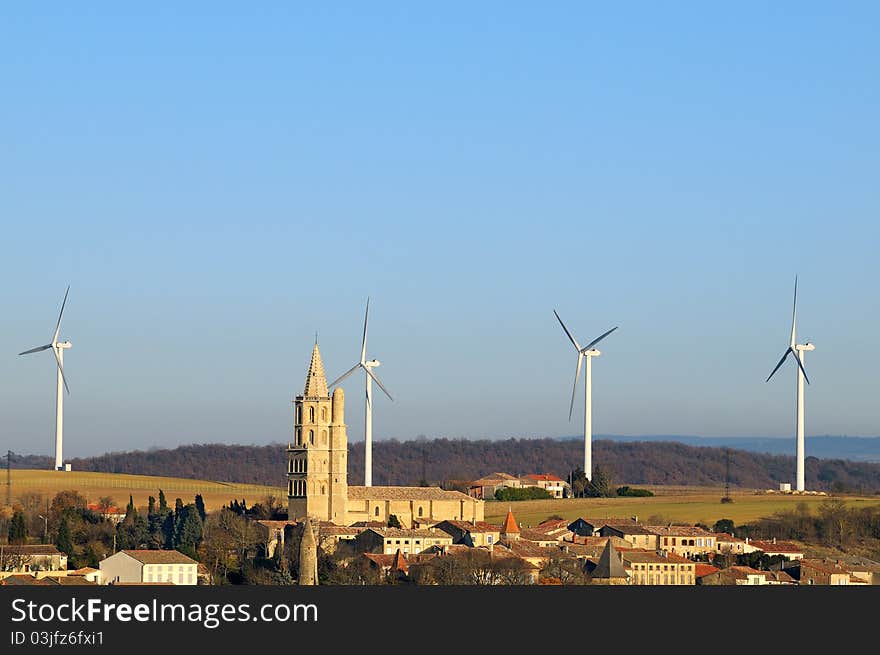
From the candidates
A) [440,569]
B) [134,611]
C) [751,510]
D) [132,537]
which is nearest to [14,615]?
[134,611]

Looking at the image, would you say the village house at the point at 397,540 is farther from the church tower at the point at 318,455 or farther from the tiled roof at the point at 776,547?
the tiled roof at the point at 776,547

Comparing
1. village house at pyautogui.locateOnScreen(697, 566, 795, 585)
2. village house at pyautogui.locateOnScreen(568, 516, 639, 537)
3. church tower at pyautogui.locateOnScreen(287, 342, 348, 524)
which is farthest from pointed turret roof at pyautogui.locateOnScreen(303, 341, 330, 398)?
village house at pyautogui.locateOnScreen(697, 566, 795, 585)

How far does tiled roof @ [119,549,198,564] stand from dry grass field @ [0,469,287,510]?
42875 millimetres

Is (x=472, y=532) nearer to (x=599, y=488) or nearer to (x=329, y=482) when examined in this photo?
(x=329, y=482)

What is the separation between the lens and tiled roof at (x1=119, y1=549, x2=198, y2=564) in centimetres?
11800

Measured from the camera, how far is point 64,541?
12862 centimetres

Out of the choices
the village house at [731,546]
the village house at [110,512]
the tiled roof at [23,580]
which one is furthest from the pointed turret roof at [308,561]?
the village house at [731,546]

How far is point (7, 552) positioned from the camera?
A: 124625 millimetres

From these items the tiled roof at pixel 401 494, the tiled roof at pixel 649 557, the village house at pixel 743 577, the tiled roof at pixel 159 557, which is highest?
the tiled roof at pixel 401 494

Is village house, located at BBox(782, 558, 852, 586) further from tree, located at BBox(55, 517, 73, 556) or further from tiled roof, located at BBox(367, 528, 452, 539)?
tree, located at BBox(55, 517, 73, 556)

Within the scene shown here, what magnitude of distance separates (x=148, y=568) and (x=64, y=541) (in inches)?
564

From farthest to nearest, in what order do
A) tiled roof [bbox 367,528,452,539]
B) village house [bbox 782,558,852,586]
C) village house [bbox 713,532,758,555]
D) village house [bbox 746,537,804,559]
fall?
village house [bbox 713,532,758,555], village house [bbox 746,537,804,559], tiled roof [bbox 367,528,452,539], village house [bbox 782,558,852,586]

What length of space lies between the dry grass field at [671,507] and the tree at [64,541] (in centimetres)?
4029

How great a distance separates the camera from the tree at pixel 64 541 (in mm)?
127425
